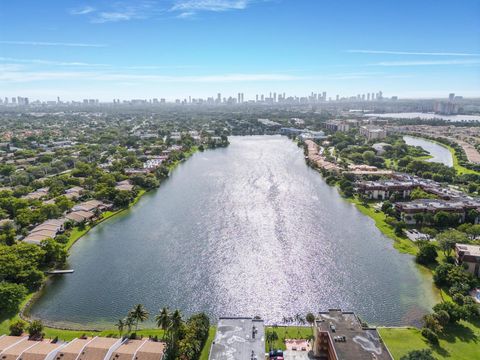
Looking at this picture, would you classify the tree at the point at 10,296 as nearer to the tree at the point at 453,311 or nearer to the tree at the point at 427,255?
the tree at the point at 453,311

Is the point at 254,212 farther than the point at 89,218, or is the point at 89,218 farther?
the point at 254,212

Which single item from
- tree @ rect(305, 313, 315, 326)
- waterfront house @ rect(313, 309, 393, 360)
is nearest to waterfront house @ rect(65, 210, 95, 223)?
tree @ rect(305, 313, 315, 326)

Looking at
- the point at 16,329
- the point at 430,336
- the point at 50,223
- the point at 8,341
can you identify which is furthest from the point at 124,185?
the point at 430,336

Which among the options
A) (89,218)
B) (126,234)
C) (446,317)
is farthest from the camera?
(89,218)

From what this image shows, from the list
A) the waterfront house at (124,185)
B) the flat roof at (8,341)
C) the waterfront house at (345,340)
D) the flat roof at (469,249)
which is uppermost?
the flat roof at (469,249)

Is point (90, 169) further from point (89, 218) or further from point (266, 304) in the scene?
point (266, 304)

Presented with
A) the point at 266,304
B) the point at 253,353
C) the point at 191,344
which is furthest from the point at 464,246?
the point at 191,344

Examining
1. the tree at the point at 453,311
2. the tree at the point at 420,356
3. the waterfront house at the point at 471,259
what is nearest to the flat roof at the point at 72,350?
the tree at the point at 420,356
